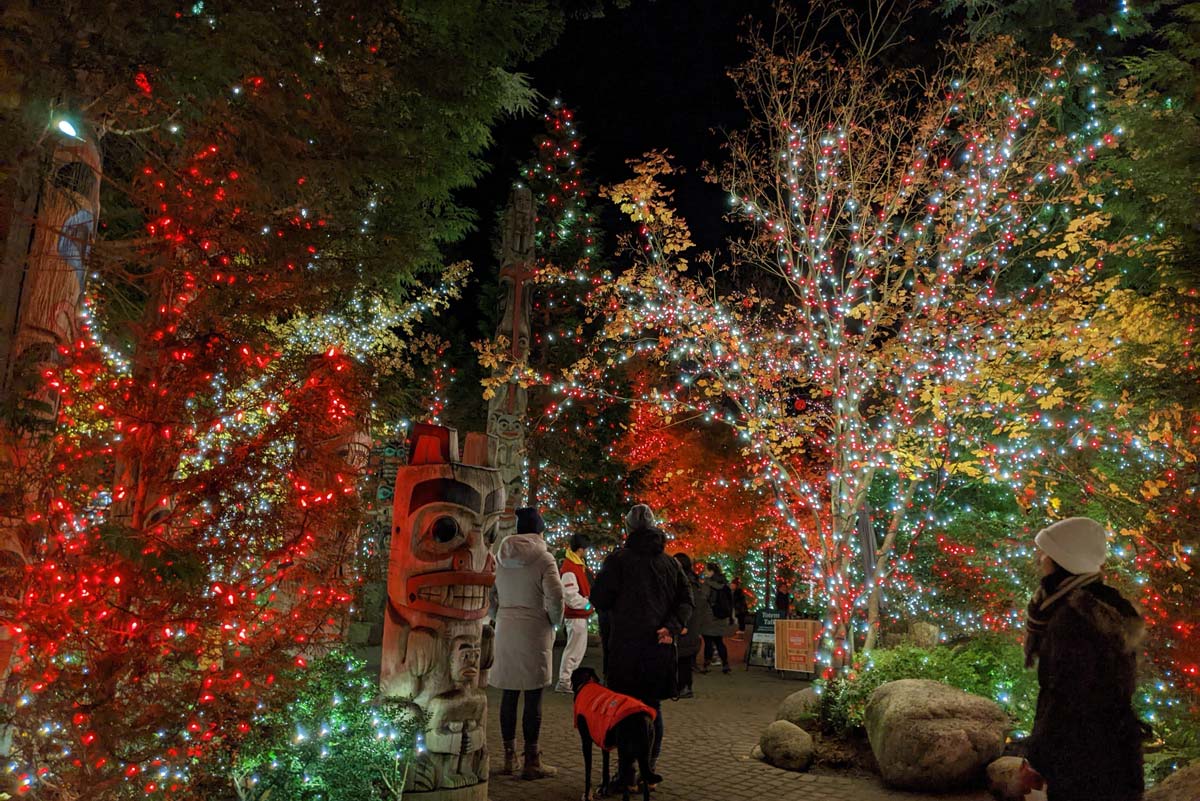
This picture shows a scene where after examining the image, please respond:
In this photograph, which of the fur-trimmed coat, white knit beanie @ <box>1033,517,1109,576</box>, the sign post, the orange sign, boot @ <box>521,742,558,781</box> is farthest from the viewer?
the sign post

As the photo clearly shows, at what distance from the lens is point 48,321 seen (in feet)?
14.7

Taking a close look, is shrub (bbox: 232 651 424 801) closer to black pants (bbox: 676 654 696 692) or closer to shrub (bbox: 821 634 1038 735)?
shrub (bbox: 821 634 1038 735)

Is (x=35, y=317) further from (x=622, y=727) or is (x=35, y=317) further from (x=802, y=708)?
(x=802, y=708)

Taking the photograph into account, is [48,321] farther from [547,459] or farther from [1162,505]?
[547,459]

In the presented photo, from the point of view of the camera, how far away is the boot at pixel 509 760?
657 centimetres

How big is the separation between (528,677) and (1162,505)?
5.16 meters

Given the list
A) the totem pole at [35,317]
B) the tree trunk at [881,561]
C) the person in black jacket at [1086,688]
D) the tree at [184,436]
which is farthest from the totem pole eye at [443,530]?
the tree trunk at [881,561]

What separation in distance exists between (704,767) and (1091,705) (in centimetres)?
473

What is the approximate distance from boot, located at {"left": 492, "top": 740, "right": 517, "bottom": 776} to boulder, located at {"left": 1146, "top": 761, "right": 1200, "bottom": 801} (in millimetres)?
4367

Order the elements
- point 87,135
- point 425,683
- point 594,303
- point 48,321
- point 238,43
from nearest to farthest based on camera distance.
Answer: point 238,43 < point 48,321 < point 87,135 < point 425,683 < point 594,303

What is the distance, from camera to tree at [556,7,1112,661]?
9.32m

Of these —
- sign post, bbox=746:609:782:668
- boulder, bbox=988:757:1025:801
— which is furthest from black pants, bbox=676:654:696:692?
sign post, bbox=746:609:782:668

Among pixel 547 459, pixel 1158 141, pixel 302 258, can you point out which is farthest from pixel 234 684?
pixel 547 459

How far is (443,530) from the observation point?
5695 mm
